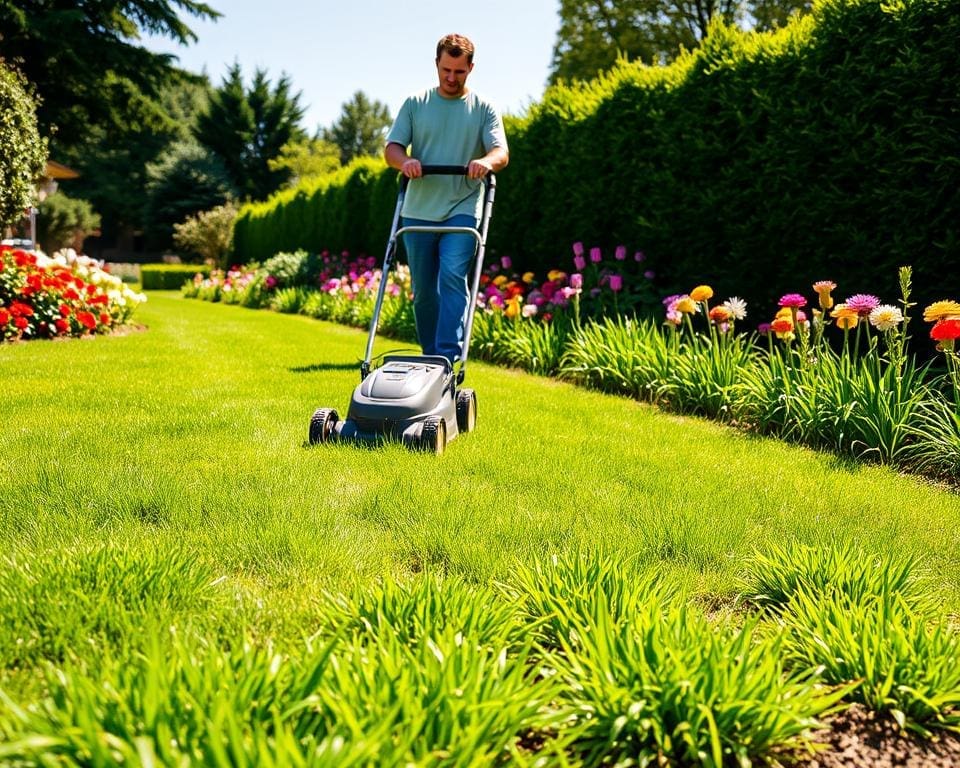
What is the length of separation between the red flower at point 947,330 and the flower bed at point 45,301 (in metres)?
7.10

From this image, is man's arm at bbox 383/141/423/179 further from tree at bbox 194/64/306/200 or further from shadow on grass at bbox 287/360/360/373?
tree at bbox 194/64/306/200

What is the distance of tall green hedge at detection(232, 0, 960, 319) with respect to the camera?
17.3ft

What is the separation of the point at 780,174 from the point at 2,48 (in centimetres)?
1948

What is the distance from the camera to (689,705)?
1626 millimetres

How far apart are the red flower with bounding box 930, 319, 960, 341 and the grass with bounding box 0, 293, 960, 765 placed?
0.69 meters

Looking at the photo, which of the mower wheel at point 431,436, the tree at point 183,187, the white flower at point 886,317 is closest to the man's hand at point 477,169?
the mower wheel at point 431,436

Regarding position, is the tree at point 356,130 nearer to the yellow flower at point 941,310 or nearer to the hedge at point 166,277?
the hedge at point 166,277

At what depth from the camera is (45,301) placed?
8.12m

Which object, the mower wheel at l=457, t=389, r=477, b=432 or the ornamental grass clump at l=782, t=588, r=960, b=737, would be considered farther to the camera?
the mower wheel at l=457, t=389, r=477, b=432

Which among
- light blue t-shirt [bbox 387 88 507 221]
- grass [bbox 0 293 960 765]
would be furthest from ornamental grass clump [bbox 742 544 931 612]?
light blue t-shirt [bbox 387 88 507 221]

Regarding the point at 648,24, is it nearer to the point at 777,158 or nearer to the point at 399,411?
the point at 777,158

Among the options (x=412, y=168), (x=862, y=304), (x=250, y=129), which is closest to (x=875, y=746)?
(x=862, y=304)

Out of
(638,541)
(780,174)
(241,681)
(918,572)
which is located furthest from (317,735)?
(780,174)

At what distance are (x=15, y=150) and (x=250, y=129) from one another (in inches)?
1564
